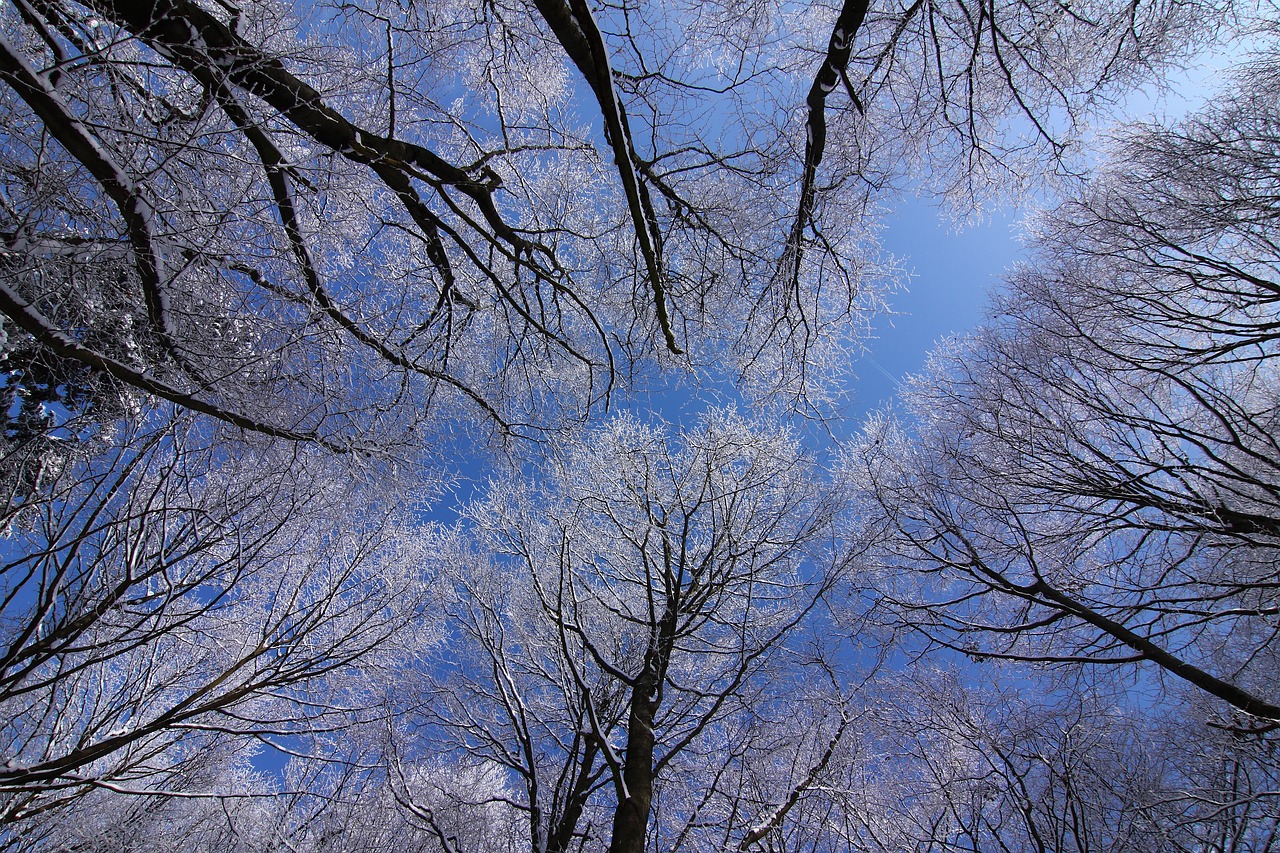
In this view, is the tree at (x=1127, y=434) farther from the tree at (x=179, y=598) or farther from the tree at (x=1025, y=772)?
the tree at (x=179, y=598)

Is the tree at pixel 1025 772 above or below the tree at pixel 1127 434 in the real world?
below

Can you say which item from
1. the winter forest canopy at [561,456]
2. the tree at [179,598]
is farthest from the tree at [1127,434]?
the tree at [179,598]

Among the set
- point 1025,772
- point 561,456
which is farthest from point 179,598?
point 1025,772

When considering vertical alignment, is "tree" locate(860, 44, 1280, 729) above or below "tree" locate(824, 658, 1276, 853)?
above

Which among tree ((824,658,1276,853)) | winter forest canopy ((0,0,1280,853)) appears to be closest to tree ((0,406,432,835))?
winter forest canopy ((0,0,1280,853))

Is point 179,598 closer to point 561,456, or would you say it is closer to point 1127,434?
point 561,456

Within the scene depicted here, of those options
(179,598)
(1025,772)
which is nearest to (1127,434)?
(1025,772)

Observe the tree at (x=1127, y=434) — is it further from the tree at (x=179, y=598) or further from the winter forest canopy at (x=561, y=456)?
the tree at (x=179, y=598)

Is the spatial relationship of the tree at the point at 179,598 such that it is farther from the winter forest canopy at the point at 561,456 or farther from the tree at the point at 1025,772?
the tree at the point at 1025,772

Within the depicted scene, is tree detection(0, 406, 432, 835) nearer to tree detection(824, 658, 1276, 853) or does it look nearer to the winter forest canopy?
the winter forest canopy

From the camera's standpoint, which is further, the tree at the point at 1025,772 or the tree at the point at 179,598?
the tree at the point at 1025,772

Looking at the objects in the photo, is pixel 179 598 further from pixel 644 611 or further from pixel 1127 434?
pixel 1127 434

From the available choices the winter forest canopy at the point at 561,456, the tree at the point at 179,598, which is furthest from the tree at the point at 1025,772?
the tree at the point at 179,598

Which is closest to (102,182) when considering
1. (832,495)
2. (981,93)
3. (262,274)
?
(262,274)
